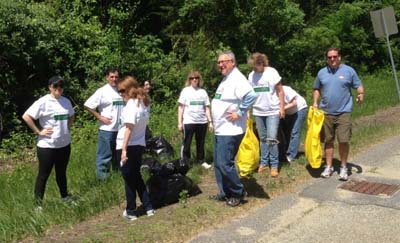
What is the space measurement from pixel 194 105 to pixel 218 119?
2.17 metres

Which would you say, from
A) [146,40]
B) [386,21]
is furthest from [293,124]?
[386,21]

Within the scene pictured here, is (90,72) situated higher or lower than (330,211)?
higher

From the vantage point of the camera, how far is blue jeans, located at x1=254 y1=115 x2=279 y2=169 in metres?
7.11

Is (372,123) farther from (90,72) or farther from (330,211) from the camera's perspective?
(90,72)

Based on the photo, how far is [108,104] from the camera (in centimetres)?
737

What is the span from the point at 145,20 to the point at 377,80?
1024 cm

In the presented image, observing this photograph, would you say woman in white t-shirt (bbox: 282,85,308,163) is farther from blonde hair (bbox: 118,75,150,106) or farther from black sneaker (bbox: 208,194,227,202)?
blonde hair (bbox: 118,75,150,106)

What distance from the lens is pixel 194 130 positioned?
26.1 feet

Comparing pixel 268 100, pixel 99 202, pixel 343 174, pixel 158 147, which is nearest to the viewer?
pixel 99 202

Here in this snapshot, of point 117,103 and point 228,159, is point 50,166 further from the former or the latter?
point 228,159

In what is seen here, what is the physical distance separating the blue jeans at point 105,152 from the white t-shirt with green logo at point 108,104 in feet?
0.32

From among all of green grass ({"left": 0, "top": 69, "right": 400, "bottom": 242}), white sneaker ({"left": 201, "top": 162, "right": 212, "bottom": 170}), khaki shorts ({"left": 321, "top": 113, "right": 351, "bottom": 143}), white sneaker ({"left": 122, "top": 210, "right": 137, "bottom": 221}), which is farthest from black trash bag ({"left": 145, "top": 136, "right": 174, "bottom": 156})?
white sneaker ({"left": 122, "top": 210, "right": 137, "bottom": 221})

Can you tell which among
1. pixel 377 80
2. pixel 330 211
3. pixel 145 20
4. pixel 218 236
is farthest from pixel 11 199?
pixel 377 80

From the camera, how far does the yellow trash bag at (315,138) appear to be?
693 centimetres
